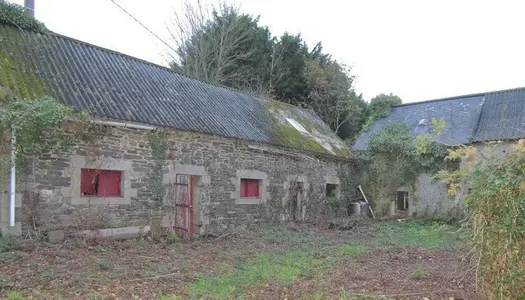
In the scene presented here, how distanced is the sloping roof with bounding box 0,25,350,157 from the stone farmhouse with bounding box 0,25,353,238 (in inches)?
1.4

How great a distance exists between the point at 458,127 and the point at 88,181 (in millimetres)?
14606

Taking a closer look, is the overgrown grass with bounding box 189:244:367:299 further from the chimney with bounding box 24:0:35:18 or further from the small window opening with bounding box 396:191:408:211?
the chimney with bounding box 24:0:35:18

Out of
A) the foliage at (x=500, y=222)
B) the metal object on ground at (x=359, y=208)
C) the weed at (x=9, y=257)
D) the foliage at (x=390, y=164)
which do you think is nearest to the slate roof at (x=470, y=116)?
the foliage at (x=390, y=164)

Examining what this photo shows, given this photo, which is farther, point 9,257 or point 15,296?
point 9,257

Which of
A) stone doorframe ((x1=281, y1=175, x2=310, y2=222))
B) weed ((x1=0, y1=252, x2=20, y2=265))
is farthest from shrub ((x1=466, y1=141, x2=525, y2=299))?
stone doorframe ((x1=281, y1=175, x2=310, y2=222))

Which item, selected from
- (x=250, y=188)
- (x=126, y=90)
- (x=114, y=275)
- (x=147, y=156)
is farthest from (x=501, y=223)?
(x=250, y=188)

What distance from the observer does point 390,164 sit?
1767 cm

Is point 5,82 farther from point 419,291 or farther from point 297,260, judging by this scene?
point 419,291

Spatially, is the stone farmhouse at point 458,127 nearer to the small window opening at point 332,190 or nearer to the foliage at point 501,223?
the small window opening at point 332,190

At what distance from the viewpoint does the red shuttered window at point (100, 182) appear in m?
9.19

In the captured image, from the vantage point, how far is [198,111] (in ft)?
40.3

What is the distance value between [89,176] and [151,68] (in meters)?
4.96

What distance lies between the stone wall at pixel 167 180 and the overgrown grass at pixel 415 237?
2.82 metres

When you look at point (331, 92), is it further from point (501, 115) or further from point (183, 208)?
point (183, 208)
